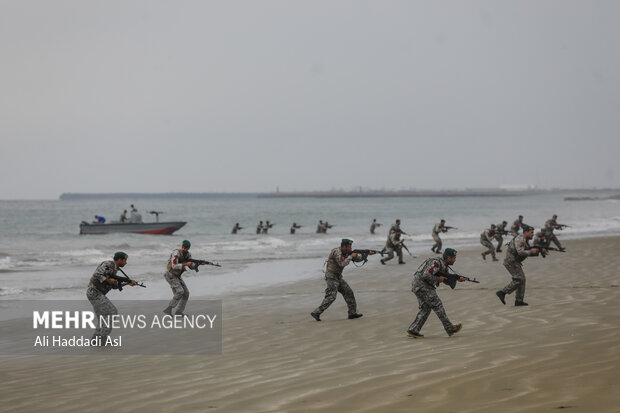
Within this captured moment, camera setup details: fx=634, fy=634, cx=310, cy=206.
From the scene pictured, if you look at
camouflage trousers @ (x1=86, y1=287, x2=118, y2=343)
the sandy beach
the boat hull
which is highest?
camouflage trousers @ (x1=86, y1=287, x2=118, y2=343)

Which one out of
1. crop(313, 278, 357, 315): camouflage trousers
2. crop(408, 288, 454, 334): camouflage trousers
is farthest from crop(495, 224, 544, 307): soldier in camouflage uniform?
crop(408, 288, 454, 334): camouflage trousers

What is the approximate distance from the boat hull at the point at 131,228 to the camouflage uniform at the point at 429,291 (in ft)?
109

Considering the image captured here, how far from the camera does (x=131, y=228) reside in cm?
4016

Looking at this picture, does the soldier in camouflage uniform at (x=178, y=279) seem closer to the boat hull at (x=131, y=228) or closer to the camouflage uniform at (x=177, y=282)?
the camouflage uniform at (x=177, y=282)

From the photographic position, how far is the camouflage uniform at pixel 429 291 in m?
9.07

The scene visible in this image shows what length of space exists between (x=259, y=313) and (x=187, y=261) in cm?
177

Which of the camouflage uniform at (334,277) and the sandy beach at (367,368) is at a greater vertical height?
the camouflage uniform at (334,277)

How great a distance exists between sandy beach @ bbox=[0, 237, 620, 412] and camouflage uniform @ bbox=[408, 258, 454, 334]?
241mm

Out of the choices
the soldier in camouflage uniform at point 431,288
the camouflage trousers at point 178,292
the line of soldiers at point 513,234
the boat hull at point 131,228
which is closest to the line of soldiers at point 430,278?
the soldier in camouflage uniform at point 431,288

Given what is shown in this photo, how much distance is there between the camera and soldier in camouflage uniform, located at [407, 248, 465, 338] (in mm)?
9062

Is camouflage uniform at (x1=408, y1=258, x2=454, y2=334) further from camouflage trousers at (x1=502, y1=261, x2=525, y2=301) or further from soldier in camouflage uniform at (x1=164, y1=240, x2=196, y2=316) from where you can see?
soldier in camouflage uniform at (x1=164, y1=240, x2=196, y2=316)

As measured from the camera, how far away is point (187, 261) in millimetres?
11906

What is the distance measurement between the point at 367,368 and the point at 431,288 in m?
2.33

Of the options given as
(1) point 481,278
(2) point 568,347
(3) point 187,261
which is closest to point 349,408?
(2) point 568,347
